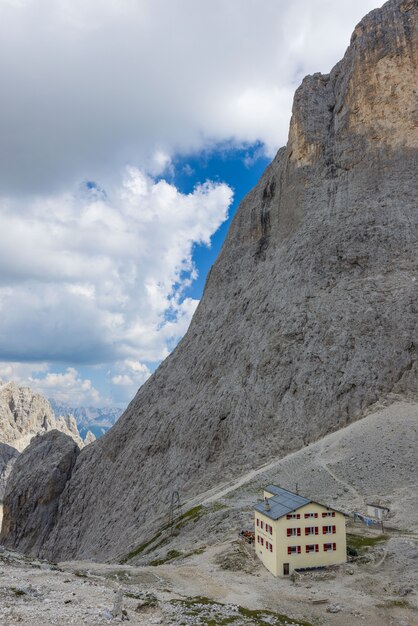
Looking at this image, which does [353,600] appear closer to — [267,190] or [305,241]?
[305,241]

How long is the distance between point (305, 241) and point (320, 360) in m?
30.4

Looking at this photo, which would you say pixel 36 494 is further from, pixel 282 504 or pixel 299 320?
pixel 282 504

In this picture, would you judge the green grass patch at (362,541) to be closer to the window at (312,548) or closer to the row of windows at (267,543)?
the window at (312,548)

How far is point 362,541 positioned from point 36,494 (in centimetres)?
9304

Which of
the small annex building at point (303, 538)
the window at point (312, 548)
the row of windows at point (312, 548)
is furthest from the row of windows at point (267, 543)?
the window at point (312, 548)

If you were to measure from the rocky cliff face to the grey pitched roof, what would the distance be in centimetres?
3237

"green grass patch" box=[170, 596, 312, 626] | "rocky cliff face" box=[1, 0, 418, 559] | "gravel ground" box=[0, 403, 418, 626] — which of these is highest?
"rocky cliff face" box=[1, 0, 418, 559]

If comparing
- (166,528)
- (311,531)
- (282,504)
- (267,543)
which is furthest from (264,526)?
(166,528)

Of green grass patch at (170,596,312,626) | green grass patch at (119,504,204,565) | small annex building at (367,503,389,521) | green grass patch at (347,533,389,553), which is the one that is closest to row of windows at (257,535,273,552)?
green grass patch at (347,533,389,553)

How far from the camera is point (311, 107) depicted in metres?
117

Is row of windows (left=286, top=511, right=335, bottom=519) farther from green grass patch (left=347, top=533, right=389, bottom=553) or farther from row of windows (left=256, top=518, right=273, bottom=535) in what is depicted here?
green grass patch (left=347, top=533, right=389, bottom=553)

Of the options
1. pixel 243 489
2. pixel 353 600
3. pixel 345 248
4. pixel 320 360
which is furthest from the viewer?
pixel 345 248

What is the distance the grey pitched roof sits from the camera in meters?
39.2

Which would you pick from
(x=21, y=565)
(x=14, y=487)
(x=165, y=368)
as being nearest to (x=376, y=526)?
(x=21, y=565)
